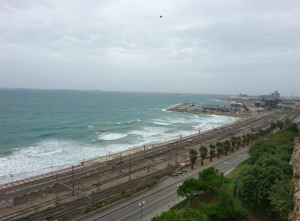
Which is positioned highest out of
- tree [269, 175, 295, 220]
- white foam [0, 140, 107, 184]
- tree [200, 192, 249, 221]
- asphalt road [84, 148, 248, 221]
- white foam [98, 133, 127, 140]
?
tree [269, 175, 295, 220]

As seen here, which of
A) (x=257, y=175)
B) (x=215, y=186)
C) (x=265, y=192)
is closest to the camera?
(x=265, y=192)

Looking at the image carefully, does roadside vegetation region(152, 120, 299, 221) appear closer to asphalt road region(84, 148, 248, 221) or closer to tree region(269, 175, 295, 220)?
tree region(269, 175, 295, 220)

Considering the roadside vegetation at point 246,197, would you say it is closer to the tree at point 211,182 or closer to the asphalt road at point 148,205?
the tree at point 211,182

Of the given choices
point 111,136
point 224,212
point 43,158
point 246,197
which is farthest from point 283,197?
point 111,136

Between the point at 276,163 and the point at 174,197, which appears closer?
the point at 276,163

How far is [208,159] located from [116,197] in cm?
2030

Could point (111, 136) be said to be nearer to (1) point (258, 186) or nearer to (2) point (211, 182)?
(2) point (211, 182)

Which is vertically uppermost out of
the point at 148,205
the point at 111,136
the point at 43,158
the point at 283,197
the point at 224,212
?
the point at 283,197

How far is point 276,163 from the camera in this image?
19688 millimetres

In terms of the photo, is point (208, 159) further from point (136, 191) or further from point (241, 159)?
point (136, 191)

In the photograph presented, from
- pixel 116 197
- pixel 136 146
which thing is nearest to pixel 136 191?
pixel 116 197

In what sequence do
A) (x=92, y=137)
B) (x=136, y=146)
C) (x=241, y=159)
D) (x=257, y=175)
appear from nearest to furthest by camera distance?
(x=257, y=175)
(x=241, y=159)
(x=136, y=146)
(x=92, y=137)

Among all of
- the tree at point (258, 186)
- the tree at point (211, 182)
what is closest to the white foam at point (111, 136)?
the tree at point (211, 182)

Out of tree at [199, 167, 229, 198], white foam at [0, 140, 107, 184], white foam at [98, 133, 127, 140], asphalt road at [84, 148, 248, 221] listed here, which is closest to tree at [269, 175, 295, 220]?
tree at [199, 167, 229, 198]
